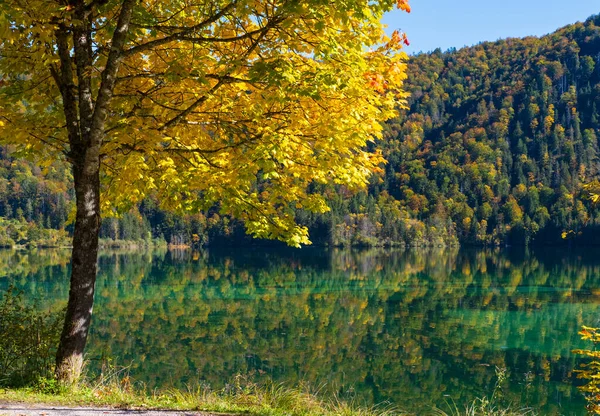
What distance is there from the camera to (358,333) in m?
30.7

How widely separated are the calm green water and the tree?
380 centimetres

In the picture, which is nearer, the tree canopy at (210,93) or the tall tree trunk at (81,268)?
the tree canopy at (210,93)

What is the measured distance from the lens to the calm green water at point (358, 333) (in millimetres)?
21797

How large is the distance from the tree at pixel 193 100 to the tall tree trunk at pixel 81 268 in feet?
0.06

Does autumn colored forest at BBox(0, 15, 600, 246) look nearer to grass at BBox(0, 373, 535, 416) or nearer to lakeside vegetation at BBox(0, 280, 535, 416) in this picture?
lakeside vegetation at BBox(0, 280, 535, 416)

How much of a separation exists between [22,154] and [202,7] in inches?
126

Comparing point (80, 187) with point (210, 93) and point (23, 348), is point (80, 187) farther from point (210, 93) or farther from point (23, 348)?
point (23, 348)

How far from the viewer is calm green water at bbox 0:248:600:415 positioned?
2180 centimetres

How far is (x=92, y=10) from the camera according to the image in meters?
7.48

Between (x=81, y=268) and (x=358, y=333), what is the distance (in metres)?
24.3

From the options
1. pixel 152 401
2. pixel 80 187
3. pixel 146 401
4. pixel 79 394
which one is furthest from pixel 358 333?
pixel 80 187

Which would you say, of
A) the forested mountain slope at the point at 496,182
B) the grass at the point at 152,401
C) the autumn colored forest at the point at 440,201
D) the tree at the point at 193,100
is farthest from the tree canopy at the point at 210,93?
the forested mountain slope at the point at 496,182

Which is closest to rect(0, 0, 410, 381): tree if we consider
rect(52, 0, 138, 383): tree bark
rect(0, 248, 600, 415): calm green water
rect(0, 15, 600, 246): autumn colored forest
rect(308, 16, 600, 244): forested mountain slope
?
rect(52, 0, 138, 383): tree bark

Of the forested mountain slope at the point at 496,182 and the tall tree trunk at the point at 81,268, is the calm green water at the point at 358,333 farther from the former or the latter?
the forested mountain slope at the point at 496,182
